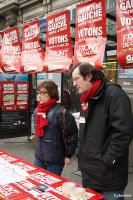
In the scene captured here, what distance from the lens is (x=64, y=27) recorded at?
489 centimetres

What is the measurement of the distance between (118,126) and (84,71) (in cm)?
54

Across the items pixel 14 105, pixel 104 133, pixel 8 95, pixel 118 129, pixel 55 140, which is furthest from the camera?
pixel 14 105

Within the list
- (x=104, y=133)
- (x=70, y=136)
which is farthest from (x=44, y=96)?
(x=104, y=133)

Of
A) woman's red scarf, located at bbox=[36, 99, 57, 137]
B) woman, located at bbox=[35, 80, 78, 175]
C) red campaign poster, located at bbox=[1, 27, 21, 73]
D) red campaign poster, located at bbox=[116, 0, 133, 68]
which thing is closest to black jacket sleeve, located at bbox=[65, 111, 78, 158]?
woman, located at bbox=[35, 80, 78, 175]

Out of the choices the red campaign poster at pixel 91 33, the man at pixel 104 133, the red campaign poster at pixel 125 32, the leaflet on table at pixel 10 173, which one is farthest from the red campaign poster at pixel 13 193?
the red campaign poster at pixel 91 33

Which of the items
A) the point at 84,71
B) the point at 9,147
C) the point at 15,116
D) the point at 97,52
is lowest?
the point at 9,147

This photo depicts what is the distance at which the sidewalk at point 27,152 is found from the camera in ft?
17.9

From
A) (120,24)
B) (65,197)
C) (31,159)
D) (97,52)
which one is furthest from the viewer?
(31,159)

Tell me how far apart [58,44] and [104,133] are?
9.64 feet

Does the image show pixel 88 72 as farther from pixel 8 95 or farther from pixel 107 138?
pixel 8 95

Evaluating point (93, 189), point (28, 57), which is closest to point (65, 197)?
point (93, 189)

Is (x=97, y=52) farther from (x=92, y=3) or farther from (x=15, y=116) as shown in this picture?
(x=15, y=116)

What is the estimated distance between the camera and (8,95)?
26.8 ft

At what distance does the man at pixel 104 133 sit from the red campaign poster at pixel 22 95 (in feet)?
19.2
